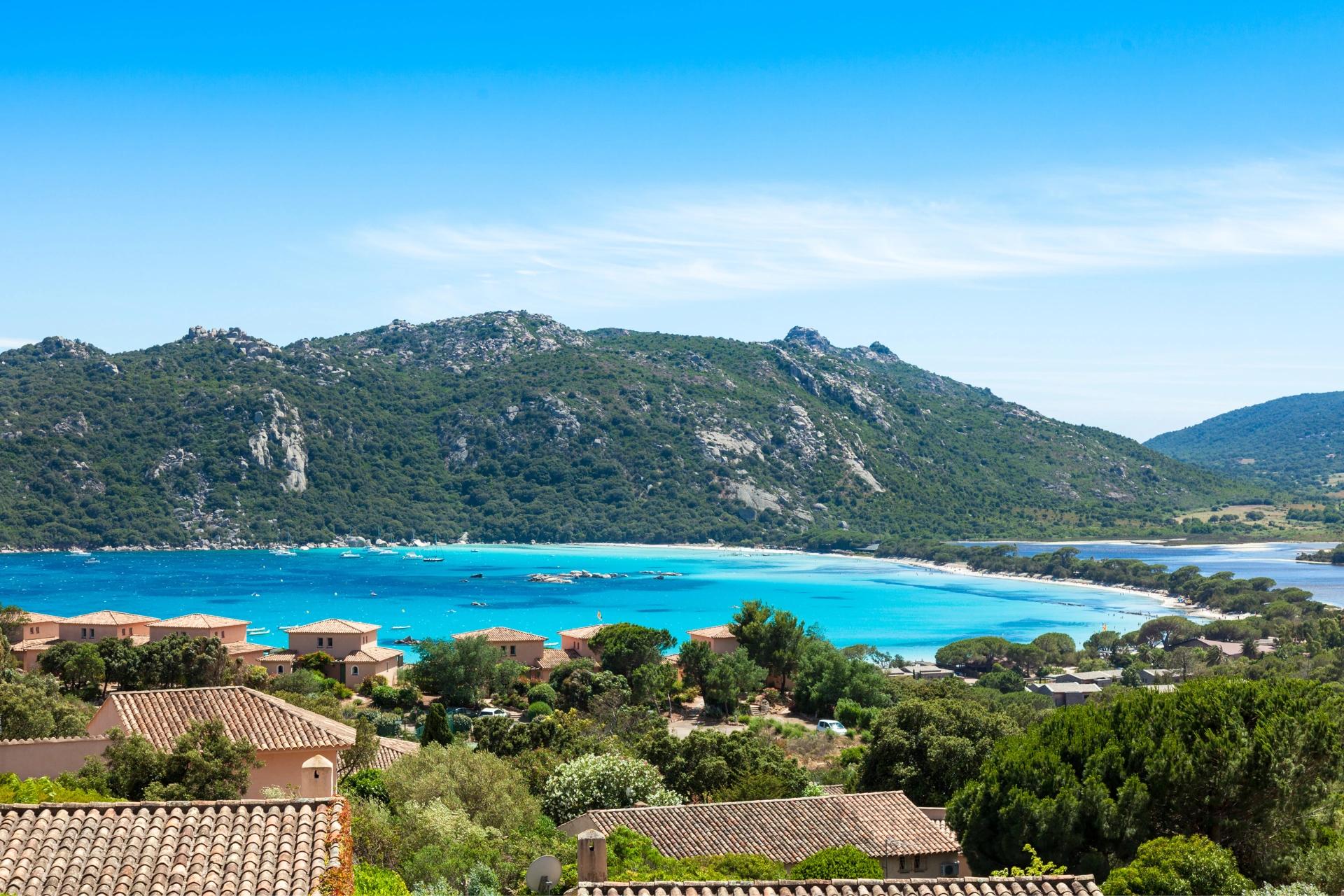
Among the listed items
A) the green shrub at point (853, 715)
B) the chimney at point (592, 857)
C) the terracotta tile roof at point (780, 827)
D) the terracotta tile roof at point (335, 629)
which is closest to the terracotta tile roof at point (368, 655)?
the terracotta tile roof at point (335, 629)

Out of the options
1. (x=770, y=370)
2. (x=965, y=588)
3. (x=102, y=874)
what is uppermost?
(x=770, y=370)

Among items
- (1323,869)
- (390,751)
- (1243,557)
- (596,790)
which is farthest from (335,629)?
(1243,557)

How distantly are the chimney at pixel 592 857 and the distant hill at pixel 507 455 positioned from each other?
12524cm

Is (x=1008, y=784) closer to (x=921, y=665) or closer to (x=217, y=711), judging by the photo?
(x=217, y=711)

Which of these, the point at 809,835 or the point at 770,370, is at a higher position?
the point at 770,370

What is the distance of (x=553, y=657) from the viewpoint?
135 ft

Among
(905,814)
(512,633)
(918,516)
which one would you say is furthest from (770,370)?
(905,814)

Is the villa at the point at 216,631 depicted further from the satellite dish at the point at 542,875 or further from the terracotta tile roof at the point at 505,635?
the satellite dish at the point at 542,875

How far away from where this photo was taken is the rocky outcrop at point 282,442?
134 meters

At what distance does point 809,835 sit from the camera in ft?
51.8

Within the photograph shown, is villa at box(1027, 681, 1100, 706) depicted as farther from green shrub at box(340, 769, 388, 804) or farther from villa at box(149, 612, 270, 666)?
green shrub at box(340, 769, 388, 804)

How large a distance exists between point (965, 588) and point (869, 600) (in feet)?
49.2

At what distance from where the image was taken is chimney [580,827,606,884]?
8570 mm

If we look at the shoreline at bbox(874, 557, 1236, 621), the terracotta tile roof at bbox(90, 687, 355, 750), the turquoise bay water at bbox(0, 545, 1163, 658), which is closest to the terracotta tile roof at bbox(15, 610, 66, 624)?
the turquoise bay water at bbox(0, 545, 1163, 658)
